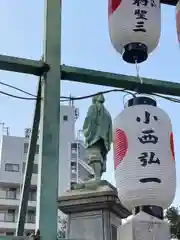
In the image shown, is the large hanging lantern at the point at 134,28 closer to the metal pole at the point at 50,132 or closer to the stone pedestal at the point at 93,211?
the metal pole at the point at 50,132

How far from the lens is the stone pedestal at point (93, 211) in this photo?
3.87 m

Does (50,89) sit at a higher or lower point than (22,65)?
lower

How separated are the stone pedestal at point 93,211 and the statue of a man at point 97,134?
258mm

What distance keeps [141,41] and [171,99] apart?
59 centimetres

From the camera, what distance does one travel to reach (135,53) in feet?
9.68

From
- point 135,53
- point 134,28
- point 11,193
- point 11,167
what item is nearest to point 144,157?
point 135,53

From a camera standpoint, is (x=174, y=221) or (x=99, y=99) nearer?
(x=99, y=99)

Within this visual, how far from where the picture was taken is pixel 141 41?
293 centimetres

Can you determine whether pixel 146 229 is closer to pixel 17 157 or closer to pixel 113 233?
pixel 113 233

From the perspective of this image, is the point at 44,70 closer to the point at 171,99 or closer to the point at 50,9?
the point at 50,9

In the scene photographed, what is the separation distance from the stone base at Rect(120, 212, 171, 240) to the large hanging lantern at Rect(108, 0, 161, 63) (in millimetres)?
1200

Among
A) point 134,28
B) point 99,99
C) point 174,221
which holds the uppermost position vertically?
point 99,99

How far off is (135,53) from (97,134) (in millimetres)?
1368

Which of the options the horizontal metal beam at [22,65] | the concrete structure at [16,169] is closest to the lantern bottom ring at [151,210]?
the horizontal metal beam at [22,65]
